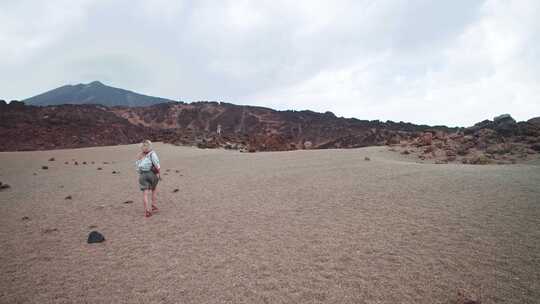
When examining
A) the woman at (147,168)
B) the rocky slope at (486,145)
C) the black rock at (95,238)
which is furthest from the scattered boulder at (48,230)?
the rocky slope at (486,145)

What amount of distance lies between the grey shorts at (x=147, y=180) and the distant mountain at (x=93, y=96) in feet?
331

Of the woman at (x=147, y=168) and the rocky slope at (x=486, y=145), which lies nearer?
the woman at (x=147, y=168)

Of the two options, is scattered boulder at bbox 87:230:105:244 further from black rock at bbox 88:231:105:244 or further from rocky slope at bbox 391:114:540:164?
rocky slope at bbox 391:114:540:164

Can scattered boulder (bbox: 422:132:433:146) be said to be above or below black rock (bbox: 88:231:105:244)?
above

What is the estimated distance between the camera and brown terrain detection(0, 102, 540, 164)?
32.7ft

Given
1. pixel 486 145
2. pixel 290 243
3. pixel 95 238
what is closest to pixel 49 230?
pixel 95 238

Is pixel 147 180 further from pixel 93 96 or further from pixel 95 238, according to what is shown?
pixel 93 96

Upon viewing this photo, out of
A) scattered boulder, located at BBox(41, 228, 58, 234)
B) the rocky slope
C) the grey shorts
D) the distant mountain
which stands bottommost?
scattered boulder, located at BBox(41, 228, 58, 234)

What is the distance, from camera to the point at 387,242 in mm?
3197

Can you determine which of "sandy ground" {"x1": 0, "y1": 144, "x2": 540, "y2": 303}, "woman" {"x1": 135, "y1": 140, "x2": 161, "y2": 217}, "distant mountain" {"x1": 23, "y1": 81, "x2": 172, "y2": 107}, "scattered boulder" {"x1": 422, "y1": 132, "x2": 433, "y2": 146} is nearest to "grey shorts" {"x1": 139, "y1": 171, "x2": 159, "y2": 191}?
"woman" {"x1": 135, "y1": 140, "x2": 161, "y2": 217}

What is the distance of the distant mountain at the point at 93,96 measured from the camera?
9275 centimetres

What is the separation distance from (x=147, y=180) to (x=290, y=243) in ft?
9.82

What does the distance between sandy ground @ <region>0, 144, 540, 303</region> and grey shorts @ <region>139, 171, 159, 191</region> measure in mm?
449

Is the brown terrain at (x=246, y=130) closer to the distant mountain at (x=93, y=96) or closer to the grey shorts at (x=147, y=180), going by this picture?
the grey shorts at (x=147, y=180)
